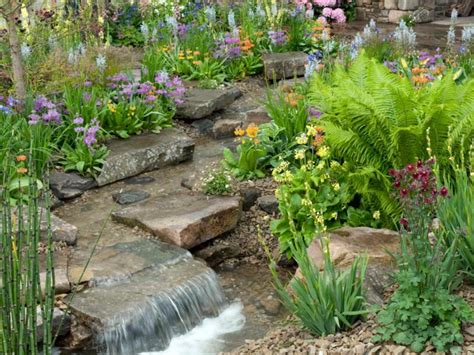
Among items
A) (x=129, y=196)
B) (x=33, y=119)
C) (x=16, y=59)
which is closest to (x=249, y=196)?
(x=129, y=196)

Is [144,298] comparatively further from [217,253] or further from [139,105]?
[139,105]

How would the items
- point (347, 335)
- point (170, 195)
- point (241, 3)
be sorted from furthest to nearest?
point (241, 3), point (170, 195), point (347, 335)

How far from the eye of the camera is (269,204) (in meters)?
6.27

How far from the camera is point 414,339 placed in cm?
368

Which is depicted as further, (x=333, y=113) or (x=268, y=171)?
(x=268, y=171)

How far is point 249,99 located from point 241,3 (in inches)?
119

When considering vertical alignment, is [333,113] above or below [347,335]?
above

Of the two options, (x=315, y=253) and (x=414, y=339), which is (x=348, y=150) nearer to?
(x=315, y=253)

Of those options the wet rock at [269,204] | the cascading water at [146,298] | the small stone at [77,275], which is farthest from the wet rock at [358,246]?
the small stone at [77,275]

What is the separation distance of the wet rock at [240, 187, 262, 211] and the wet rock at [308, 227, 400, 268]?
49.9 inches

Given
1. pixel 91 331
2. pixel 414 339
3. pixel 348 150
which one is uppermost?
pixel 348 150

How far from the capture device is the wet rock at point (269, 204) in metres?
6.25

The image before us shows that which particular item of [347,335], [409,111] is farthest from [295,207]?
[347,335]

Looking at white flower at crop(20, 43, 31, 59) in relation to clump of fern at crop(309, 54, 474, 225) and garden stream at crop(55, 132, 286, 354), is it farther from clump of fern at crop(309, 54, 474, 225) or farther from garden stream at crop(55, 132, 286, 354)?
clump of fern at crop(309, 54, 474, 225)
